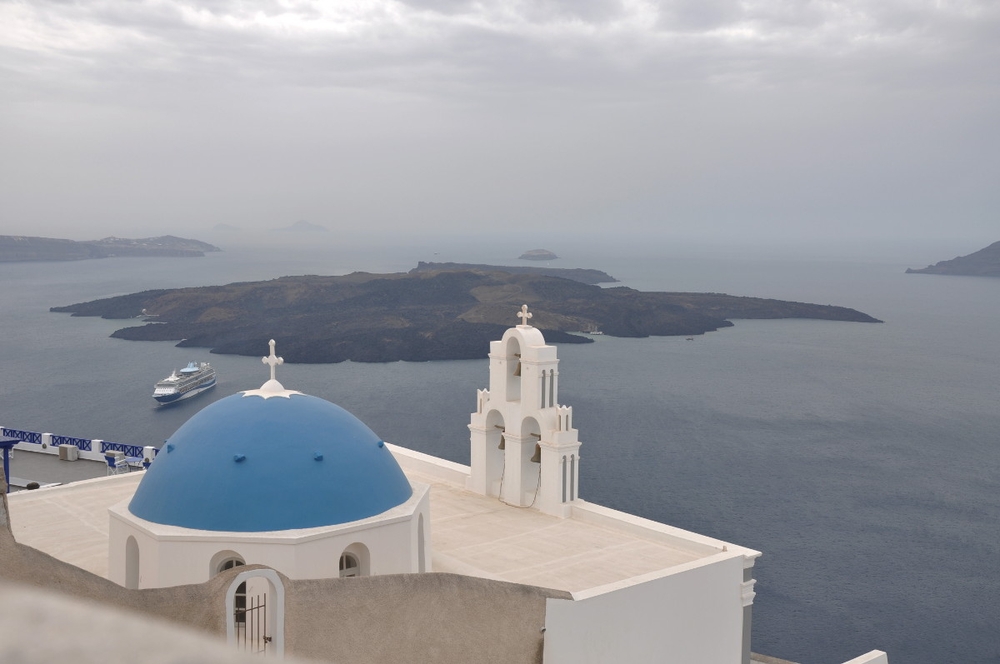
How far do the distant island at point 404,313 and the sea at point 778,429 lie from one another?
3109 millimetres

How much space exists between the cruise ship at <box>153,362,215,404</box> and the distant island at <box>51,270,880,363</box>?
45.4ft

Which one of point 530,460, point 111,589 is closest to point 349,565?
point 111,589

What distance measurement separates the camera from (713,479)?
44312 mm

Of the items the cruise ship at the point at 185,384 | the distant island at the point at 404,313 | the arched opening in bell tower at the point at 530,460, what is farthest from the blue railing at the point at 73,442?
the distant island at the point at 404,313

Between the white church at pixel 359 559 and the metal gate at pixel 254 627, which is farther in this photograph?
the white church at pixel 359 559

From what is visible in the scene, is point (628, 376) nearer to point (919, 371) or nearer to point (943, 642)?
point (919, 371)

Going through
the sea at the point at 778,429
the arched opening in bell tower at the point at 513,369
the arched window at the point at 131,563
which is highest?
the arched opening in bell tower at the point at 513,369

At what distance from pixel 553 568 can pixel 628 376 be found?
5865cm

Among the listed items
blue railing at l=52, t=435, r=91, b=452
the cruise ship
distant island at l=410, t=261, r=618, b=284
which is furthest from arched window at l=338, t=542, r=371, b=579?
distant island at l=410, t=261, r=618, b=284

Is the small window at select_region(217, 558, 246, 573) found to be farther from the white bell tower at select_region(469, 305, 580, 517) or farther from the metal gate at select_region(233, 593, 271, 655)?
the white bell tower at select_region(469, 305, 580, 517)

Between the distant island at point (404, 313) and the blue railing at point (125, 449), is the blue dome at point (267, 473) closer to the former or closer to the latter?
the blue railing at point (125, 449)

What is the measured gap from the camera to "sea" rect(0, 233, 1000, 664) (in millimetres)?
31750

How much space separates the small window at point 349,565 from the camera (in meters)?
11.9

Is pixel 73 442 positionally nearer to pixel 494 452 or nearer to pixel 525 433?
pixel 494 452
